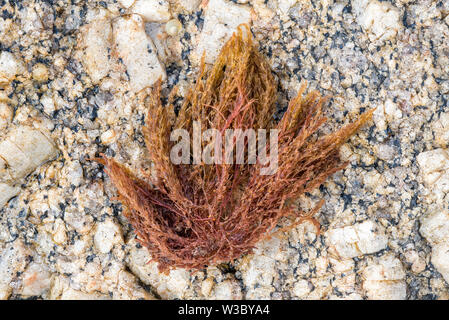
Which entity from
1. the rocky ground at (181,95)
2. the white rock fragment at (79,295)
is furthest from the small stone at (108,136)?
the white rock fragment at (79,295)

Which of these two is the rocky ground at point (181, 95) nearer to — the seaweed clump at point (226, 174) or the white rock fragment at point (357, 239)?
the white rock fragment at point (357, 239)

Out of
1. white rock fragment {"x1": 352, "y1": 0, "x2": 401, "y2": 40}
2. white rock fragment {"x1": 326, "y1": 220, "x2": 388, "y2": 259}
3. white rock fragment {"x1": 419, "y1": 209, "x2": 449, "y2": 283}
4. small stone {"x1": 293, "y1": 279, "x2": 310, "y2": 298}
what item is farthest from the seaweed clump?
white rock fragment {"x1": 419, "y1": 209, "x2": 449, "y2": 283}

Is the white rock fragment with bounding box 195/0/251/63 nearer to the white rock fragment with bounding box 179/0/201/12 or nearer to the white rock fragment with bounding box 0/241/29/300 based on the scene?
the white rock fragment with bounding box 179/0/201/12

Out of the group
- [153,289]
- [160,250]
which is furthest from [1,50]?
[153,289]

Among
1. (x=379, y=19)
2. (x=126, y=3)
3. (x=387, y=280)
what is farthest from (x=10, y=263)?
(x=379, y=19)

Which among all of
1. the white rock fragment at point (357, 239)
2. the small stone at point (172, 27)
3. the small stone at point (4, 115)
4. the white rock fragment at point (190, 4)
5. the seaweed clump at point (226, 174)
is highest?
the white rock fragment at point (190, 4)

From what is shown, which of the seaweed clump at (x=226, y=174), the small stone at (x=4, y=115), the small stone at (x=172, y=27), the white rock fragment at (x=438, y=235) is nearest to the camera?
the seaweed clump at (x=226, y=174)
